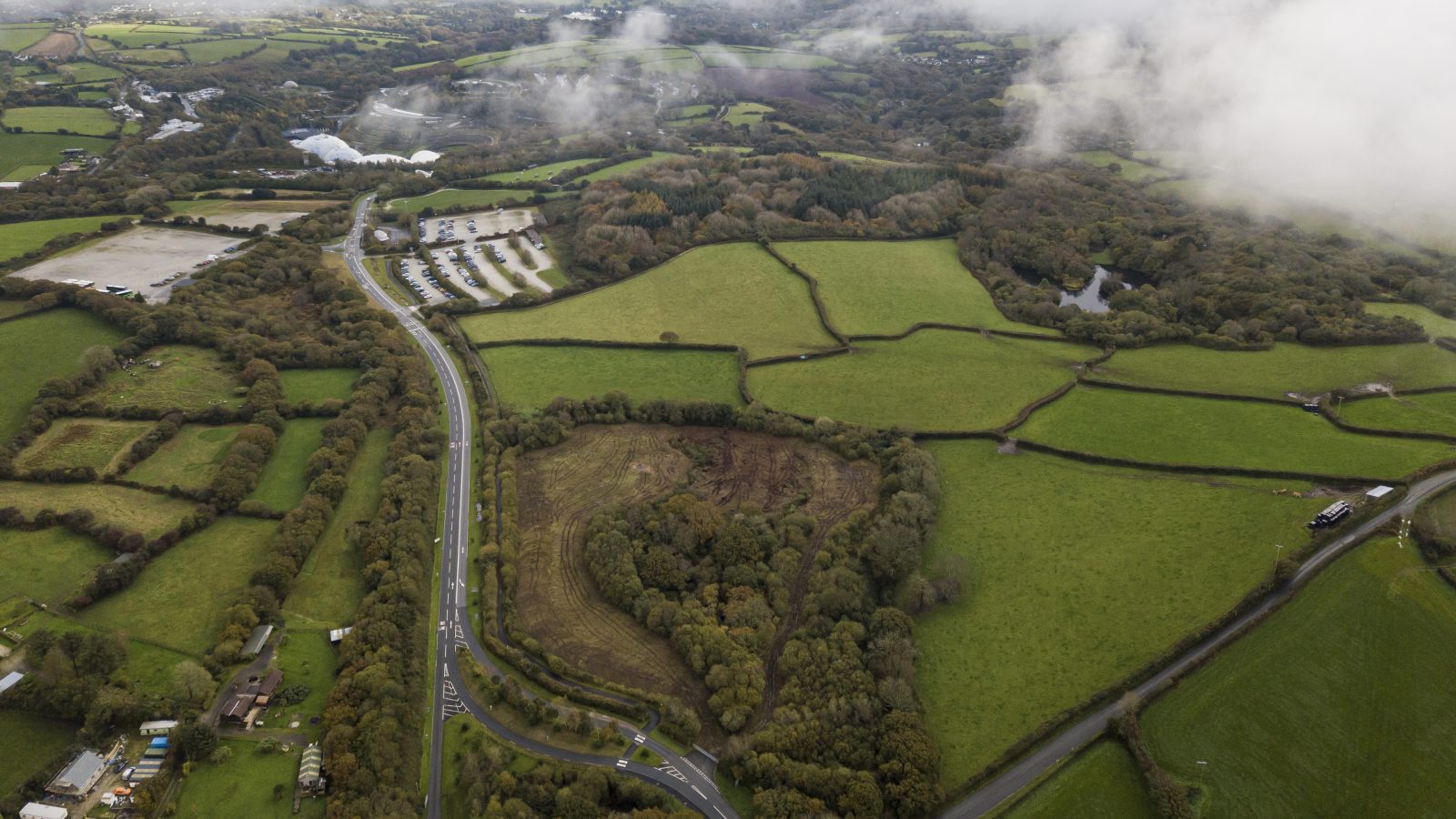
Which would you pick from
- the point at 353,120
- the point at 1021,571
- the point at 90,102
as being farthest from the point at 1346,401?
the point at 90,102

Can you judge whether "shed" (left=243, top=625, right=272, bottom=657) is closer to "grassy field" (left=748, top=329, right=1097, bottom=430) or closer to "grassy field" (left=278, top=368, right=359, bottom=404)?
"grassy field" (left=278, top=368, right=359, bottom=404)

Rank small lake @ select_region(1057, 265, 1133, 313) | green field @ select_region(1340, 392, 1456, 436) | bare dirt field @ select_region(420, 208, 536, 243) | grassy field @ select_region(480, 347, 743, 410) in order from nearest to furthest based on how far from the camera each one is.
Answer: green field @ select_region(1340, 392, 1456, 436), grassy field @ select_region(480, 347, 743, 410), small lake @ select_region(1057, 265, 1133, 313), bare dirt field @ select_region(420, 208, 536, 243)

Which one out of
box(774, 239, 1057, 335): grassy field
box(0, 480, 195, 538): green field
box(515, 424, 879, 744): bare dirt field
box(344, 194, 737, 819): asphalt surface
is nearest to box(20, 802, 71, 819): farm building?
box(344, 194, 737, 819): asphalt surface

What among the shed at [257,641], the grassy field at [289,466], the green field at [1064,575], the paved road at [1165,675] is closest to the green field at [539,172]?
the grassy field at [289,466]

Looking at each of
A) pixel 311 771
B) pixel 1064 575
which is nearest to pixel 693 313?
pixel 1064 575

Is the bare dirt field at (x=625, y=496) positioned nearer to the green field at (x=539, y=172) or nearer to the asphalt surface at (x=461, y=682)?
the asphalt surface at (x=461, y=682)
